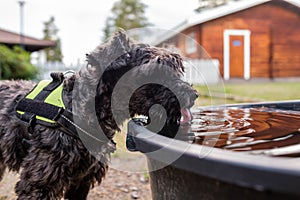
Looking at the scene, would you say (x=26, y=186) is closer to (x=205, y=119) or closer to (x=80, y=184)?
(x=80, y=184)

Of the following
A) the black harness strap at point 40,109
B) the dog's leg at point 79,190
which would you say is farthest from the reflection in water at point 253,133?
the dog's leg at point 79,190

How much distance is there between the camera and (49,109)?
2.57 m

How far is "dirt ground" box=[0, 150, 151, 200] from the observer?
4004 mm

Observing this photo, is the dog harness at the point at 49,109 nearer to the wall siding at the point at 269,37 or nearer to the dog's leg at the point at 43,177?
the dog's leg at the point at 43,177

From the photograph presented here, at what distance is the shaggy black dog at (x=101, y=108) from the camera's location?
226 cm

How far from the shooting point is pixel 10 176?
15.4 ft

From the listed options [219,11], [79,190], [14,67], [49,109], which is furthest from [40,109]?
[219,11]

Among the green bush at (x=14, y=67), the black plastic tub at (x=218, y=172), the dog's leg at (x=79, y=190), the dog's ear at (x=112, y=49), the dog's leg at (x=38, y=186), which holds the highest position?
the green bush at (x=14, y=67)

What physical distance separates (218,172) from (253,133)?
95 centimetres

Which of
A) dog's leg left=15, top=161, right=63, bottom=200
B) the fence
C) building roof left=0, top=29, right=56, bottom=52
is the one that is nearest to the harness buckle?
dog's leg left=15, top=161, right=63, bottom=200

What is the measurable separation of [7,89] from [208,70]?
17170 mm

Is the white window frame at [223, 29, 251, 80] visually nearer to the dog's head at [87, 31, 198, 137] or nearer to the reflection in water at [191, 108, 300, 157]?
the reflection in water at [191, 108, 300, 157]

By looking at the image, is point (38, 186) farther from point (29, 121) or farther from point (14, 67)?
point (14, 67)

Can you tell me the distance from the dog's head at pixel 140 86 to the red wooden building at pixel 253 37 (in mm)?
20985
